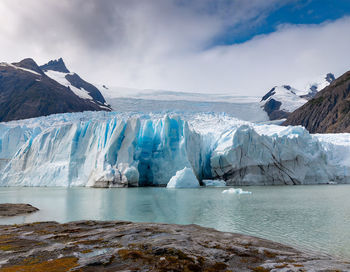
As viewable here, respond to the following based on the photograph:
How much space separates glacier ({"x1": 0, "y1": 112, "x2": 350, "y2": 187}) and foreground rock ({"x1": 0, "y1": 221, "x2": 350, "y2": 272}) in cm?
1472

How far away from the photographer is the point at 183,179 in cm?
1867

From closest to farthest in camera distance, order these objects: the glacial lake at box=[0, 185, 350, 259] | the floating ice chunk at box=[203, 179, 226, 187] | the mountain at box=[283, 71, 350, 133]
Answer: the glacial lake at box=[0, 185, 350, 259] → the floating ice chunk at box=[203, 179, 226, 187] → the mountain at box=[283, 71, 350, 133]

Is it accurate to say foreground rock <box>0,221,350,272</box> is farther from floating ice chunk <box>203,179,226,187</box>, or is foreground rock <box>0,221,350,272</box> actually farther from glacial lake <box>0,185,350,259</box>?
floating ice chunk <box>203,179,226,187</box>

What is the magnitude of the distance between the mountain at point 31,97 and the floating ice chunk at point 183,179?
43.9 m

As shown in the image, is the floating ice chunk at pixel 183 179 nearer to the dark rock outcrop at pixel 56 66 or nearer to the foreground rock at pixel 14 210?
the foreground rock at pixel 14 210

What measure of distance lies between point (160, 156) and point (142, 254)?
17.5 meters

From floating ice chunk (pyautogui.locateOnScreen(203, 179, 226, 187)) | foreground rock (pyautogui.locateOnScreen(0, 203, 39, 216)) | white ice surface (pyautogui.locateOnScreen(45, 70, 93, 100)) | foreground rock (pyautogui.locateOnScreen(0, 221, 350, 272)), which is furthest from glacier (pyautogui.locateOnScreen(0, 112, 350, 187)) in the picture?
white ice surface (pyautogui.locateOnScreen(45, 70, 93, 100))

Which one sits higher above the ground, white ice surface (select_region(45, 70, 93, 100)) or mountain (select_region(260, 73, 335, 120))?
white ice surface (select_region(45, 70, 93, 100))

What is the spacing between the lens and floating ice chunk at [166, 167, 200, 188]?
1861 cm

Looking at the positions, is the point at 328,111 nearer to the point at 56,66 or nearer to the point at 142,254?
the point at 142,254

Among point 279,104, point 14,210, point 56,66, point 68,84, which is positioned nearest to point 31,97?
point 68,84

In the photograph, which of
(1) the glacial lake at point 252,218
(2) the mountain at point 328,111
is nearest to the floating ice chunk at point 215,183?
(1) the glacial lake at point 252,218

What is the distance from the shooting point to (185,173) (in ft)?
61.2

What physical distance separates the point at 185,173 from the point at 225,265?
1537 centimetres
